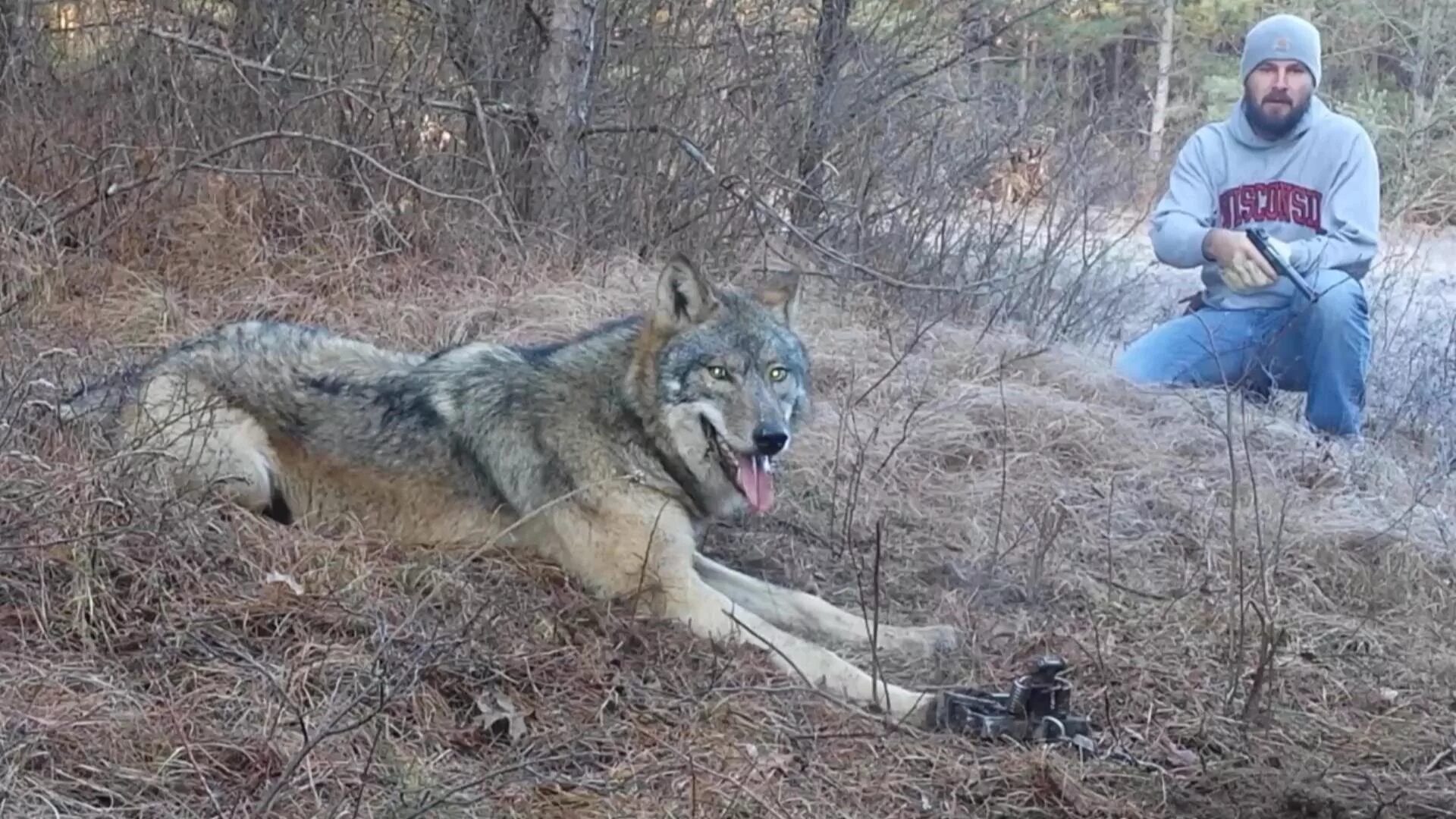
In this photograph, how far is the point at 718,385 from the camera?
14.6ft

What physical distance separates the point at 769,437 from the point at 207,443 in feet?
5.44

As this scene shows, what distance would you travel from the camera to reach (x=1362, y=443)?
21.2ft

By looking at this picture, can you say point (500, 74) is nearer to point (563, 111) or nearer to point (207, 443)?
point (563, 111)

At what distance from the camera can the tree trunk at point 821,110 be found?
9039 millimetres

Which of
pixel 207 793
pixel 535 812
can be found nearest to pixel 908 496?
pixel 535 812

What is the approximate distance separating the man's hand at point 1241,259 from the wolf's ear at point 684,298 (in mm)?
3478

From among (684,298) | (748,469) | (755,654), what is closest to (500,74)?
(684,298)

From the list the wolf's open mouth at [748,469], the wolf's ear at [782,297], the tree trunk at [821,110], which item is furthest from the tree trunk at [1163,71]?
the wolf's open mouth at [748,469]

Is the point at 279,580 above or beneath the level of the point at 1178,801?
above

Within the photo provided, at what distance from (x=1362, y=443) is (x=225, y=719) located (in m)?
5.17

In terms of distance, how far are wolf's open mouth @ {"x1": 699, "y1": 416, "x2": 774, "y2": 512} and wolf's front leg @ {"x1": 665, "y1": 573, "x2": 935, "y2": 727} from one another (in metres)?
0.29

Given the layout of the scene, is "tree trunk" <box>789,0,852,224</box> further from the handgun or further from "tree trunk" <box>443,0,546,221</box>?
the handgun

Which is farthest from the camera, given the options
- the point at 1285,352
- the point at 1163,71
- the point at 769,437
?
the point at 1163,71

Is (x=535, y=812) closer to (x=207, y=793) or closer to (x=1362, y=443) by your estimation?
(x=207, y=793)
